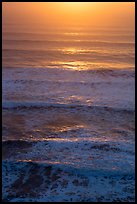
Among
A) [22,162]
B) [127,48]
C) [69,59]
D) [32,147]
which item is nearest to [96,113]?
[32,147]

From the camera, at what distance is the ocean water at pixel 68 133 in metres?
6.21

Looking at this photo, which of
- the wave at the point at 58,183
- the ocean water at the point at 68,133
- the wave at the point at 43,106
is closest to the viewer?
the wave at the point at 58,183

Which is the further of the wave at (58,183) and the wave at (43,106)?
the wave at (43,106)

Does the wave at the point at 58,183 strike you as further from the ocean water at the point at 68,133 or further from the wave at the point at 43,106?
the wave at the point at 43,106

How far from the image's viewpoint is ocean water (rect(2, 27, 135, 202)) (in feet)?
20.4

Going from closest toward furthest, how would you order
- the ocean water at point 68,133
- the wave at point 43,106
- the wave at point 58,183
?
1. the wave at point 58,183
2. the ocean water at point 68,133
3. the wave at point 43,106

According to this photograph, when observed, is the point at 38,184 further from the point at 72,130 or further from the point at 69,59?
the point at 69,59

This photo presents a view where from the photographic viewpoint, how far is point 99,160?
7.18 meters

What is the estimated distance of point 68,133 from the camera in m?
8.64

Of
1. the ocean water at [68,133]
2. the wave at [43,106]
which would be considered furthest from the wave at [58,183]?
the wave at [43,106]

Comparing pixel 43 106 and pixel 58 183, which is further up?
pixel 43 106

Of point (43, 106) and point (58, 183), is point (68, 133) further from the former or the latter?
point (43, 106)

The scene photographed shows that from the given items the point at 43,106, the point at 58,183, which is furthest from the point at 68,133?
the point at 43,106

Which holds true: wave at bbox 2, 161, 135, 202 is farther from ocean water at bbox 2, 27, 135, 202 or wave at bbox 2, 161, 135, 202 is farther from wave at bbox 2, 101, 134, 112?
wave at bbox 2, 101, 134, 112
